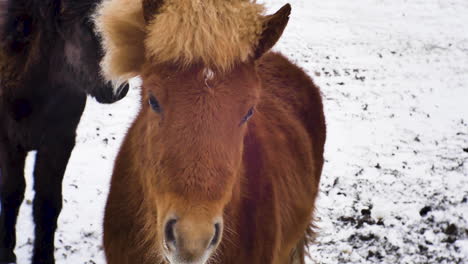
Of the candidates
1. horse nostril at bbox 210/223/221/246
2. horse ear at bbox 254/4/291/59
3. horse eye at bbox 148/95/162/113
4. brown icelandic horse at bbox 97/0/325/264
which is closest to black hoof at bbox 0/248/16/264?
brown icelandic horse at bbox 97/0/325/264

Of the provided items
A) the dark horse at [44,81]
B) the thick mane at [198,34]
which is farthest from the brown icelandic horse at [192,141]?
the dark horse at [44,81]

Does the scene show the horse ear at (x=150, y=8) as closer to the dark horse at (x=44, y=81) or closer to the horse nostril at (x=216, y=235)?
the horse nostril at (x=216, y=235)

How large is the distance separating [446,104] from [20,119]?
7.40 metres

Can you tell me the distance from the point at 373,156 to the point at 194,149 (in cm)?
477

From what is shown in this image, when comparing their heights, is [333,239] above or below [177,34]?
below

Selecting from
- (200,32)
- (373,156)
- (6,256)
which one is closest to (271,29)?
(200,32)

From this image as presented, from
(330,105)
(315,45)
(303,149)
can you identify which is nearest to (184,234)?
(303,149)

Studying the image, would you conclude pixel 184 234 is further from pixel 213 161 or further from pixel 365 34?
pixel 365 34

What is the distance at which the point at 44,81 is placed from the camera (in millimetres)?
3213

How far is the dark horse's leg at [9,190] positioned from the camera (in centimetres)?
329

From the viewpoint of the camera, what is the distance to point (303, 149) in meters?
2.83

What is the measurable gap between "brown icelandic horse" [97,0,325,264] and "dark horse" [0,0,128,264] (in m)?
1.06

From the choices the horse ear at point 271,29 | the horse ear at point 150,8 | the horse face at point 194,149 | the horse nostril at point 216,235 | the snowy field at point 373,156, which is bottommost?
the snowy field at point 373,156

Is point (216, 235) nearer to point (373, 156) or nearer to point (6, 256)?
point (6, 256)
